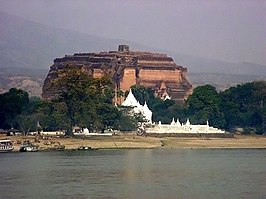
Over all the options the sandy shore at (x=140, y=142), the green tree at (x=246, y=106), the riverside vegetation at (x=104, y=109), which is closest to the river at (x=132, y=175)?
the sandy shore at (x=140, y=142)

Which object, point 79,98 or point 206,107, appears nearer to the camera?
point 79,98

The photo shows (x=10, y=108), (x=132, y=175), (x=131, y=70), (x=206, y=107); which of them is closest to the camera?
(x=132, y=175)

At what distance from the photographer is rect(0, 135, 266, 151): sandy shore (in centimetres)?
11250

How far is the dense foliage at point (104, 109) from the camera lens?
11962 cm

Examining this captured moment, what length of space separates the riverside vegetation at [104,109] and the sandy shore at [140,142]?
3.50 metres

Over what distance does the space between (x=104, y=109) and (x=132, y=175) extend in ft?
172

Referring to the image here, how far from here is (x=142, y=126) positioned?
134 m

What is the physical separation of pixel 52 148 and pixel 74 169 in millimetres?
31383

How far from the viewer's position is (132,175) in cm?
7219

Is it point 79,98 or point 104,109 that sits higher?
point 79,98

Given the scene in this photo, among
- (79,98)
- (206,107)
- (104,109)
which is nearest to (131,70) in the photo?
(206,107)

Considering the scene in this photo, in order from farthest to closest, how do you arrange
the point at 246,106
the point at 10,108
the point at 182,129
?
the point at 246,106, the point at 182,129, the point at 10,108

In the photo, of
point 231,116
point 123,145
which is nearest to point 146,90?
point 231,116

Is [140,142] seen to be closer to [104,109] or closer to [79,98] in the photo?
[104,109]
